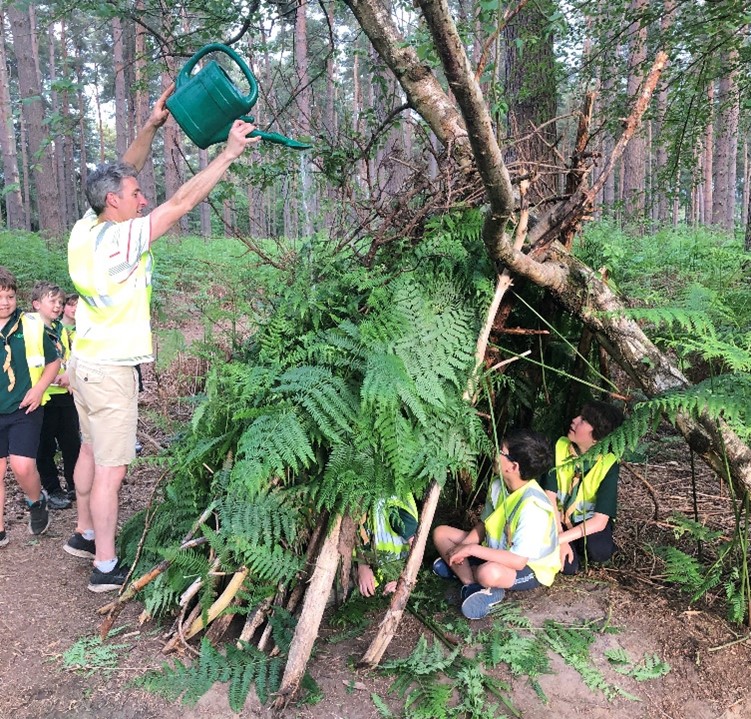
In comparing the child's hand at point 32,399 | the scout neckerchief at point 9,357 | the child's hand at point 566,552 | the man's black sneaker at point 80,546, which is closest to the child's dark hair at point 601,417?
the child's hand at point 566,552

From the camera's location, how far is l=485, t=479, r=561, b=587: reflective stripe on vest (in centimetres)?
334

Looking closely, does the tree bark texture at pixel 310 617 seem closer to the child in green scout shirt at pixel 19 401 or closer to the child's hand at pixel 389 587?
the child's hand at pixel 389 587

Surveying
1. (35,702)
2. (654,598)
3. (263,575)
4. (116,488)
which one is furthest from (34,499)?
(654,598)

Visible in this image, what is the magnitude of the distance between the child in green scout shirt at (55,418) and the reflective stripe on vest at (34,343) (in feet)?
1.47

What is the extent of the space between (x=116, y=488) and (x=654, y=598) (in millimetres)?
3059

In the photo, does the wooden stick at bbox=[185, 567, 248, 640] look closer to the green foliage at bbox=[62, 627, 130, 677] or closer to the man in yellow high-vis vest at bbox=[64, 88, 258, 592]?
the green foliage at bbox=[62, 627, 130, 677]

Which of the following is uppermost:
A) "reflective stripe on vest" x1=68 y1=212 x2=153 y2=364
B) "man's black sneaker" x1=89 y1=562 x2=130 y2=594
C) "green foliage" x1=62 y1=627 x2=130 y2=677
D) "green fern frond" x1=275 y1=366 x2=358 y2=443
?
"reflective stripe on vest" x1=68 y1=212 x2=153 y2=364

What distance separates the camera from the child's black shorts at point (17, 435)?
420 cm

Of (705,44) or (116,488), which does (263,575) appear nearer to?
(116,488)

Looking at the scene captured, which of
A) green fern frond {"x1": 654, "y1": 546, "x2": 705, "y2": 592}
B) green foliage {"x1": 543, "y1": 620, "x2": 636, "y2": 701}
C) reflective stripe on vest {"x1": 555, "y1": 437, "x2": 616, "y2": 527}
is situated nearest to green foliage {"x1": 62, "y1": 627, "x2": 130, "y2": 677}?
green foliage {"x1": 543, "y1": 620, "x2": 636, "y2": 701}

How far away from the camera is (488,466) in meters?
4.06

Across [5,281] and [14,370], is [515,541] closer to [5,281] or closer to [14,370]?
[14,370]

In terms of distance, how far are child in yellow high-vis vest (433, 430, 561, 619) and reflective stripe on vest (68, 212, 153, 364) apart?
2.17 m

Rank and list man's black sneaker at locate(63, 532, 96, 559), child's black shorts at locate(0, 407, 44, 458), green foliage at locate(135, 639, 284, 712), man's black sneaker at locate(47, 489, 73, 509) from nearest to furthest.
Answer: green foliage at locate(135, 639, 284, 712) < man's black sneaker at locate(63, 532, 96, 559) < child's black shorts at locate(0, 407, 44, 458) < man's black sneaker at locate(47, 489, 73, 509)
